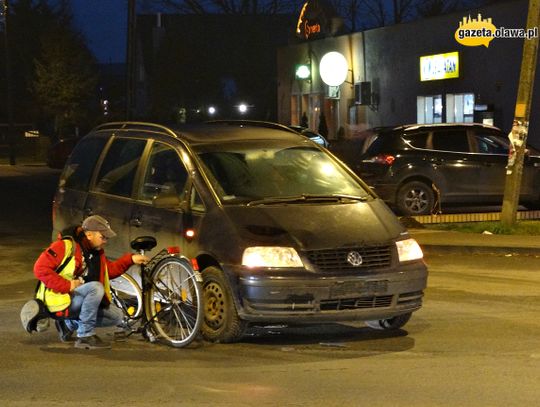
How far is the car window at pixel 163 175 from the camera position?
914 cm

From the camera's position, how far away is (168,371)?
7664mm

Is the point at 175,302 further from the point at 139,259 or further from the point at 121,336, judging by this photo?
the point at 121,336

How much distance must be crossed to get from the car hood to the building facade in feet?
63.9

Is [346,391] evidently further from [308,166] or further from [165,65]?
[165,65]

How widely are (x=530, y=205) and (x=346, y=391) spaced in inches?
526

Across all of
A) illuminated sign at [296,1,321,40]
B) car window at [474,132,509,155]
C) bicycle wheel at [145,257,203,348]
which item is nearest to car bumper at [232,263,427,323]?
bicycle wheel at [145,257,203,348]

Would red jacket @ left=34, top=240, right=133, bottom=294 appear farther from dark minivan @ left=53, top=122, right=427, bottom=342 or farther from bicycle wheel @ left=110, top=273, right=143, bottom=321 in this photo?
dark minivan @ left=53, top=122, right=427, bottom=342

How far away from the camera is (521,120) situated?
16469 millimetres

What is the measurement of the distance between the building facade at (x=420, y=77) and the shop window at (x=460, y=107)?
29 mm

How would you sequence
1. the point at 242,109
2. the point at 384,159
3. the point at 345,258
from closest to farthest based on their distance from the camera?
1. the point at 345,258
2. the point at 384,159
3. the point at 242,109

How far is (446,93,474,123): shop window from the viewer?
3052 cm

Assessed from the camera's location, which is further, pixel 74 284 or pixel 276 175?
pixel 276 175

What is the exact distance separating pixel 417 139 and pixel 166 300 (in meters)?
11.1

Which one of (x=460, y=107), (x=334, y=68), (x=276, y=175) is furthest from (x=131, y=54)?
(x=276, y=175)
